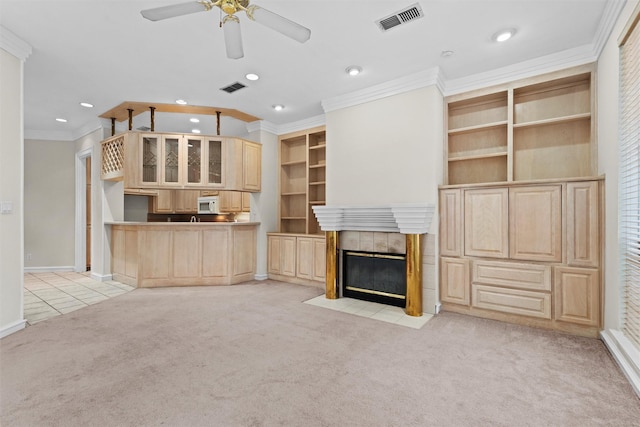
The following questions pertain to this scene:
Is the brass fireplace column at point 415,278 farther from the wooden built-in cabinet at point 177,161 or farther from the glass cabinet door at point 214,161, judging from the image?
the glass cabinet door at point 214,161

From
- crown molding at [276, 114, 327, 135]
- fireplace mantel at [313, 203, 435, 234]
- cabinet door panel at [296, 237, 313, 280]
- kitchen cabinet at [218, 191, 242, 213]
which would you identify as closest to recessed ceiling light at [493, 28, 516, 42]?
fireplace mantel at [313, 203, 435, 234]

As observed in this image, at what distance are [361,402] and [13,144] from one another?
374cm

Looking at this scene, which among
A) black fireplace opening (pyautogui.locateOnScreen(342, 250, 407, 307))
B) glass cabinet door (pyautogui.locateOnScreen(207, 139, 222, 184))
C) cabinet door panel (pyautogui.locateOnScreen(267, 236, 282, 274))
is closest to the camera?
black fireplace opening (pyautogui.locateOnScreen(342, 250, 407, 307))

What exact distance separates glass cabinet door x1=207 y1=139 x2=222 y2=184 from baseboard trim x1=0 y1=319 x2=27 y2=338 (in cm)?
277

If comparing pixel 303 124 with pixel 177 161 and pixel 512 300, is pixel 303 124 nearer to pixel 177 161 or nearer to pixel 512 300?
pixel 177 161

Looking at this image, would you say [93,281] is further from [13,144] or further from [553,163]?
[553,163]

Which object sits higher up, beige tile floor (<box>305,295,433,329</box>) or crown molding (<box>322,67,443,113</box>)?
crown molding (<box>322,67,443,113</box>)

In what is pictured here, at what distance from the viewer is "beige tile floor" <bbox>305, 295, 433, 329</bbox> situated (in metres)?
3.23

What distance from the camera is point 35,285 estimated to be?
189 inches

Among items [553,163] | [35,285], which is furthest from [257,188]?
[553,163]

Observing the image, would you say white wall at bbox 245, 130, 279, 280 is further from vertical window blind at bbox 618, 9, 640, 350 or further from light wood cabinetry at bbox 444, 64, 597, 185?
vertical window blind at bbox 618, 9, 640, 350

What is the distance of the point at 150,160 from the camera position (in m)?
4.75

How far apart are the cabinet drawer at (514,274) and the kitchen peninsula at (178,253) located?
3583mm

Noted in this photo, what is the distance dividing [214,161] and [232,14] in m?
3.15
